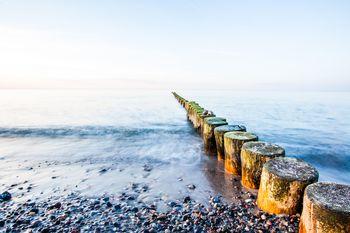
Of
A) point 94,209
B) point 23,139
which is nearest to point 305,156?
point 94,209

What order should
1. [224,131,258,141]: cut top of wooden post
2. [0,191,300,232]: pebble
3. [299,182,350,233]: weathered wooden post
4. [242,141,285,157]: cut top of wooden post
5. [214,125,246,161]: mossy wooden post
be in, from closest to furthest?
[299,182,350,233]: weathered wooden post < [0,191,300,232]: pebble < [242,141,285,157]: cut top of wooden post < [224,131,258,141]: cut top of wooden post < [214,125,246,161]: mossy wooden post

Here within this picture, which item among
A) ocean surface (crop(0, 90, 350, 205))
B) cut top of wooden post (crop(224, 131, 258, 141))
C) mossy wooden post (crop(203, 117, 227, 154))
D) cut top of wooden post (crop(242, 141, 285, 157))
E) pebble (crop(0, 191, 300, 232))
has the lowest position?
ocean surface (crop(0, 90, 350, 205))

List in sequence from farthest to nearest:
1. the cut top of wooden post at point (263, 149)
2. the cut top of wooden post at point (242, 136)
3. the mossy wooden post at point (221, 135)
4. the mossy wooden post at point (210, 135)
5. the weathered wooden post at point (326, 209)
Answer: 1. the mossy wooden post at point (210, 135)
2. the mossy wooden post at point (221, 135)
3. the cut top of wooden post at point (242, 136)
4. the cut top of wooden post at point (263, 149)
5. the weathered wooden post at point (326, 209)

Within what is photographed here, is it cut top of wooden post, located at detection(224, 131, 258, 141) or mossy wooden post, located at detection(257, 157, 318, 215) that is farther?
cut top of wooden post, located at detection(224, 131, 258, 141)

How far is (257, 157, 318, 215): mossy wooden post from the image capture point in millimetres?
3664

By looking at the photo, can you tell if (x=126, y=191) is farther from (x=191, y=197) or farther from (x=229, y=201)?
(x=229, y=201)

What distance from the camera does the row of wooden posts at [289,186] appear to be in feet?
9.11

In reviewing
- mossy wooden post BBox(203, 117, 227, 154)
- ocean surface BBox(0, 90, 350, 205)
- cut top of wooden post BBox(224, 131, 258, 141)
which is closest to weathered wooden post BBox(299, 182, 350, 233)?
ocean surface BBox(0, 90, 350, 205)

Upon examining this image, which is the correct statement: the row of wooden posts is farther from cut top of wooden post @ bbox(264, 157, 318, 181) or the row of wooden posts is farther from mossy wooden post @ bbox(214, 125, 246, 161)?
mossy wooden post @ bbox(214, 125, 246, 161)

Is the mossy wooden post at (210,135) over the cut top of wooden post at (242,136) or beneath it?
beneath

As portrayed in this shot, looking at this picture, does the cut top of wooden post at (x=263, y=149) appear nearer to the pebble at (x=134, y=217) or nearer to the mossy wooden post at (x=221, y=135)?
the pebble at (x=134, y=217)

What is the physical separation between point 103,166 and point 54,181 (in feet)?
5.06

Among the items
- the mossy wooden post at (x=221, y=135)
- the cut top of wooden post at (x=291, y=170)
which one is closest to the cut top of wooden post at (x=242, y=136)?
the mossy wooden post at (x=221, y=135)

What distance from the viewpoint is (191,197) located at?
4.96m
